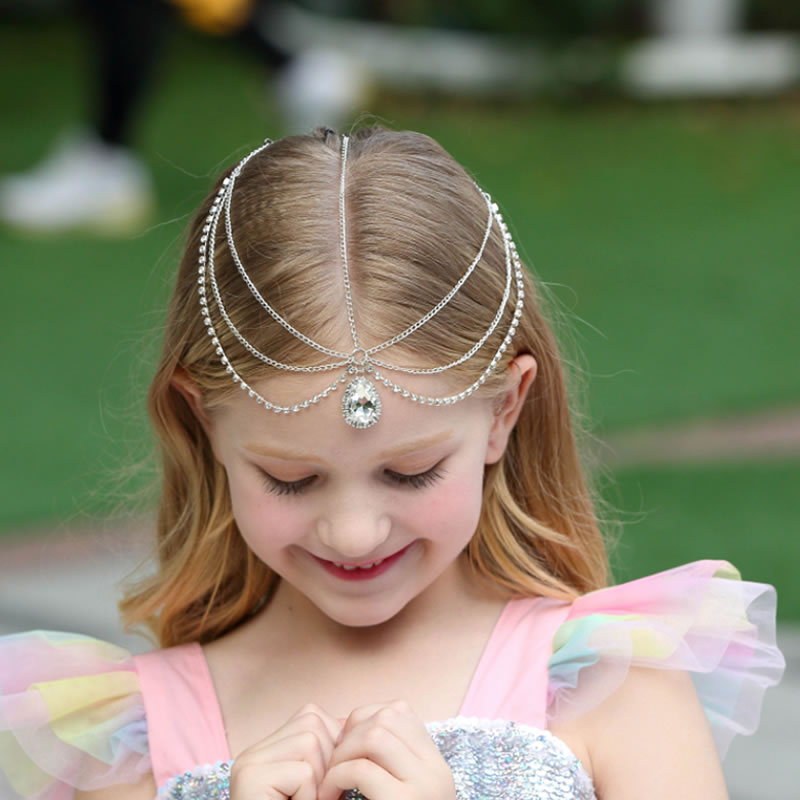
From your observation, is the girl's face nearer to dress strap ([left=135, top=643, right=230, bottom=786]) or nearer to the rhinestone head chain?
the rhinestone head chain

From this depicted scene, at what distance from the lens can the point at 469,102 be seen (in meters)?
9.23

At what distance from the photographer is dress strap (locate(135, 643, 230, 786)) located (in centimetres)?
199

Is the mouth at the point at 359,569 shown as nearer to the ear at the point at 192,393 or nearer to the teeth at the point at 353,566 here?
the teeth at the point at 353,566

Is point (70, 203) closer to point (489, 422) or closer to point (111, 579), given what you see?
point (111, 579)

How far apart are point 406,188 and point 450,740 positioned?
67cm

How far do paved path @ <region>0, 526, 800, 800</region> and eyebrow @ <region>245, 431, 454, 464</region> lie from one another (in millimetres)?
1538

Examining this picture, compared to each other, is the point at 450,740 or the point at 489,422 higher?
the point at 489,422

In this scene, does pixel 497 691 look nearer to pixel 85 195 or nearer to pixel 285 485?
pixel 285 485

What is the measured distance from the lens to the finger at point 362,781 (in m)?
1.68

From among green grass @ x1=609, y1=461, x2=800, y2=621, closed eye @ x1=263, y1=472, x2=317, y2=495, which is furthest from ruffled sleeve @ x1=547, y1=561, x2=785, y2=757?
green grass @ x1=609, y1=461, x2=800, y2=621

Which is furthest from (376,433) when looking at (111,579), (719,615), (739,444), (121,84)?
(121,84)

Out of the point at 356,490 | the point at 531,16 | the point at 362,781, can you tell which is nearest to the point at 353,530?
the point at 356,490

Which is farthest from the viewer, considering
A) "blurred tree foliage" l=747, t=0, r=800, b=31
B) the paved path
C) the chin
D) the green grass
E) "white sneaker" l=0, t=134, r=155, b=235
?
"blurred tree foliage" l=747, t=0, r=800, b=31

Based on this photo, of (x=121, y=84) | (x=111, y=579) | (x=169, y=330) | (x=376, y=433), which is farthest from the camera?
(x=121, y=84)
